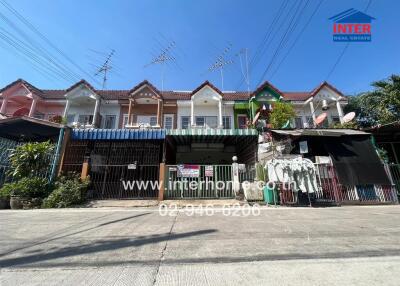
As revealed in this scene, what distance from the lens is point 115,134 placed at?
10.9 metres

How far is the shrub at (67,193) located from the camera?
8.28 meters

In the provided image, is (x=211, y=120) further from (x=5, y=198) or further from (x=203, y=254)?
(x=203, y=254)

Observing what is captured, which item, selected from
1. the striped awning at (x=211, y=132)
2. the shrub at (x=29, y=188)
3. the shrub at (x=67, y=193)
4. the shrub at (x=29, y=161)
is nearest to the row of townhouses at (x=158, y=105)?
the striped awning at (x=211, y=132)

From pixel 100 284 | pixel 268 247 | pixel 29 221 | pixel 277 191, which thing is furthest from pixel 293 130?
pixel 29 221

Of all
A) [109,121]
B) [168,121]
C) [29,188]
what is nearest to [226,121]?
[168,121]

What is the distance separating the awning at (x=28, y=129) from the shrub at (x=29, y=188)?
124 inches

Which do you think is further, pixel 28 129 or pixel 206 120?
pixel 206 120

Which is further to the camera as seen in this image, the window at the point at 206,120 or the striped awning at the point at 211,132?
the window at the point at 206,120

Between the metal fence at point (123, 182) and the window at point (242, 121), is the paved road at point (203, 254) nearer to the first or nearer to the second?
the metal fence at point (123, 182)

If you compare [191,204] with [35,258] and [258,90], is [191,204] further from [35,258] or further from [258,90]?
[258,90]

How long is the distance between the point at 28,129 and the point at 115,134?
5.83 meters

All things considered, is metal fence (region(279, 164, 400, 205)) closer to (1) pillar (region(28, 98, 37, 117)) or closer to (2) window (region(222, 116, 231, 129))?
(2) window (region(222, 116, 231, 129))

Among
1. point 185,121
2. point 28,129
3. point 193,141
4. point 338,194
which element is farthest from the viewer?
point 185,121

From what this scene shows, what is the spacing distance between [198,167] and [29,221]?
6.50 metres
